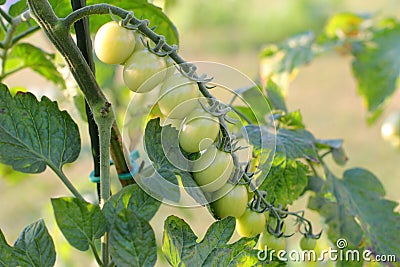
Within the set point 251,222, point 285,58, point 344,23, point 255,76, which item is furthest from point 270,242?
point 255,76

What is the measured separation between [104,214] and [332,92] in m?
2.92

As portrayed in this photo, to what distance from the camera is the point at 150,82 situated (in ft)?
0.93

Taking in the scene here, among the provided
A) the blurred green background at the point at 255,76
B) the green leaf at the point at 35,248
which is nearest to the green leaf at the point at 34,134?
the green leaf at the point at 35,248

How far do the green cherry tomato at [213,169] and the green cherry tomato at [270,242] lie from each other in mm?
75

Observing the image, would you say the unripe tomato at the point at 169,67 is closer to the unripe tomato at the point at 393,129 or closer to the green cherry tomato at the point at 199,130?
the green cherry tomato at the point at 199,130

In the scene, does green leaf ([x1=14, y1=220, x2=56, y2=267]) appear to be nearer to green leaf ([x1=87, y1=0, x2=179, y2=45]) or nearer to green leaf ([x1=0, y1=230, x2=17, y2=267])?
green leaf ([x1=0, y1=230, x2=17, y2=267])

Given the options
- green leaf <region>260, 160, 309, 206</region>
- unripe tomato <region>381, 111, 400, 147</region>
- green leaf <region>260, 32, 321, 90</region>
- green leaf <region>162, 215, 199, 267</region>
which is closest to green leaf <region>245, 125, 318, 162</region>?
green leaf <region>260, 160, 309, 206</region>

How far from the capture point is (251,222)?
0.33 meters

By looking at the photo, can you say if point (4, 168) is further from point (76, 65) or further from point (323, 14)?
point (323, 14)

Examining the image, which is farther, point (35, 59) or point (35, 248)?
point (35, 59)

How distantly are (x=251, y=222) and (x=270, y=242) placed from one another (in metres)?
0.04

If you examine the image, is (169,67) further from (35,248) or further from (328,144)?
(328,144)

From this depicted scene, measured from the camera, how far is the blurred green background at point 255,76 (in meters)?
2.10

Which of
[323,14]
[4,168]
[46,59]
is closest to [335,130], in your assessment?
[323,14]
